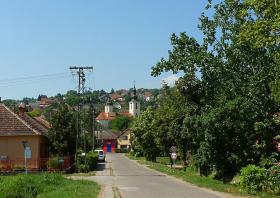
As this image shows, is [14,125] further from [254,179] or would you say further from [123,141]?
[123,141]

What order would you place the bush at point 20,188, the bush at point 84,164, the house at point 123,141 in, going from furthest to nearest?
the house at point 123,141
the bush at point 84,164
the bush at point 20,188

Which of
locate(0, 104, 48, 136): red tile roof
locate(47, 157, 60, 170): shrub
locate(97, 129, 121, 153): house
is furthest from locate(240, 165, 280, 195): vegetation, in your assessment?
locate(97, 129, 121, 153): house

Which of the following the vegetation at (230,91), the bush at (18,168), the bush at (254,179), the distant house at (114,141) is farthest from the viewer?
the distant house at (114,141)

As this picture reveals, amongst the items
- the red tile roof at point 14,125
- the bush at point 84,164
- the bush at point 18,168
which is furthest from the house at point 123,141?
Answer: the bush at point 18,168

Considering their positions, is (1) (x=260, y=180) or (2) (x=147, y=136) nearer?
(1) (x=260, y=180)

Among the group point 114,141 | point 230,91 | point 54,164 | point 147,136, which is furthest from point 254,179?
point 114,141

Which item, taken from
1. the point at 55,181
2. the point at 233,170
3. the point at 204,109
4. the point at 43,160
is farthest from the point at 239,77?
the point at 43,160

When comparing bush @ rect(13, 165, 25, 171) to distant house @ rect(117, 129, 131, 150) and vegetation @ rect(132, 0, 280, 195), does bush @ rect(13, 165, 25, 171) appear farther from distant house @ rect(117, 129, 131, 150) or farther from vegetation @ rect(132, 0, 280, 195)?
distant house @ rect(117, 129, 131, 150)

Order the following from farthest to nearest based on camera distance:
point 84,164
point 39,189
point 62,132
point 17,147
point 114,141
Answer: point 114,141 → point 62,132 → point 84,164 → point 17,147 → point 39,189

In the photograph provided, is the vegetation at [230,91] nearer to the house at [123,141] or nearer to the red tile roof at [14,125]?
the red tile roof at [14,125]

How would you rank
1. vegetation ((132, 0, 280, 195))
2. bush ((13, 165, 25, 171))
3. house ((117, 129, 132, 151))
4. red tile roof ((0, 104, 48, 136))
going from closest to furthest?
vegetation ((132, 0, 280, 195))
bush ((13, 165, 25, 171))
red tile roof ((0, 104, 48, 136))
house ((117, 129, 132, 151))

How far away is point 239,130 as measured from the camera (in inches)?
1307

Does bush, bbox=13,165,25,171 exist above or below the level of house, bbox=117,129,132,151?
below

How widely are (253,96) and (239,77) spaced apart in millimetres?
1507
